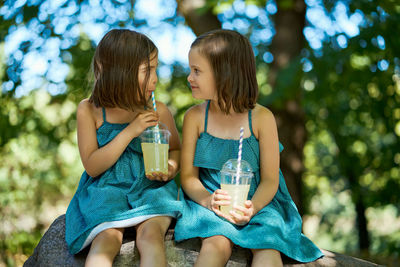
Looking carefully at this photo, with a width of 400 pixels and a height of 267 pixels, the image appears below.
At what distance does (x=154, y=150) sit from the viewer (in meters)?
2.45

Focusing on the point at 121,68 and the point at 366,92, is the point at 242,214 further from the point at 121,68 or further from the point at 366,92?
the point at 366,92

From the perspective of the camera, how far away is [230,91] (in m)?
2.53

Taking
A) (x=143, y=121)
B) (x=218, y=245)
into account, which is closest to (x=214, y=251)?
(x=218, y=245)

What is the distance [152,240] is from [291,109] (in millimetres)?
3215

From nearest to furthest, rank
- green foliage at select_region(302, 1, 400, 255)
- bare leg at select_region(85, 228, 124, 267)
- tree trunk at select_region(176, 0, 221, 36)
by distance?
bare leg at select_region(85, 228, 124, 267) → green foliage at select_region(302, 1, 400, 255) → tree trunk at select_region(176, 0, 221, 36)

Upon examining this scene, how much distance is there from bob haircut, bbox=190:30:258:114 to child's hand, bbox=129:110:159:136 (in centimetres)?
A: 41

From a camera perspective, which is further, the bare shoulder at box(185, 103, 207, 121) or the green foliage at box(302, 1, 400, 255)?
the green foliage at box(302, 1, 400, 255)

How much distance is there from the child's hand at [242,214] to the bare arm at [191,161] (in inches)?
8.3

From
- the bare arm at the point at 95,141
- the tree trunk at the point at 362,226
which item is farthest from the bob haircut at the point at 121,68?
the tree trunk at the point at 362,226

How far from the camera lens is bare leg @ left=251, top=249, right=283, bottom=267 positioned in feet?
6.91

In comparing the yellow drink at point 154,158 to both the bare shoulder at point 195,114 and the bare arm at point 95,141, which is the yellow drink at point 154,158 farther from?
the bare shoulder at point 195,114


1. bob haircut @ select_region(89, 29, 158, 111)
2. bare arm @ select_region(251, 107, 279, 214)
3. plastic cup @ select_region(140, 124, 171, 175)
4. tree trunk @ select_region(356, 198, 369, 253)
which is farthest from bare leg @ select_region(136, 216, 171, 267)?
tree trunk @ select_region(356, 198, 369, 253)

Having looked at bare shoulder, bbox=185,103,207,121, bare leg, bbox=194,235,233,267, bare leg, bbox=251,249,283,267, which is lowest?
bare leg, bbox=251,249,283,267

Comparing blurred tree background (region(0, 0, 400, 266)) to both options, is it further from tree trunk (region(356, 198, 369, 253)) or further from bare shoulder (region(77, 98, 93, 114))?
tree trunk (region(356, 198, 369, 253))
